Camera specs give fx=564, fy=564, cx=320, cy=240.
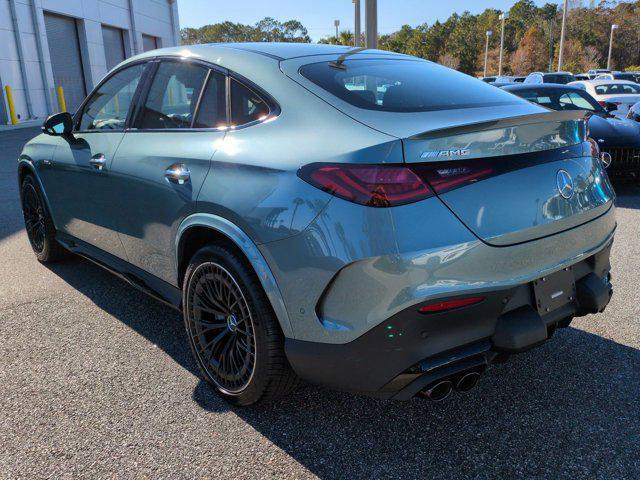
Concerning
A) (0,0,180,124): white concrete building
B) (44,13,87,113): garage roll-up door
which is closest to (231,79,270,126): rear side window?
(0,0,180,124): white concrete building

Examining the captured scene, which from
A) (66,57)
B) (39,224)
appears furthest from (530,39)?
(39,224)

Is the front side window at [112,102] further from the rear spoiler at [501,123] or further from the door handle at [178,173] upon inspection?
the rear spoiler at [501,123]

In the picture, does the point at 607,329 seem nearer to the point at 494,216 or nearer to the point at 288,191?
the point at 494,216

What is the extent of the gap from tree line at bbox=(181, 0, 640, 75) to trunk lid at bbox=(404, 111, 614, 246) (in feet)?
201

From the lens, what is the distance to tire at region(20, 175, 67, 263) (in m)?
4.45

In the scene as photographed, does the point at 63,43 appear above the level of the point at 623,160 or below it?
above

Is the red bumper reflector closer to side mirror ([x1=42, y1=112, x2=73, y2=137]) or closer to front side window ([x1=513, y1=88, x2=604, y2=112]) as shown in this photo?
side mirror ([x1=42, y1=112, x2=73, y2=137])

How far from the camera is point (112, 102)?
3.68 metres

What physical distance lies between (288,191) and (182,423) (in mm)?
1212

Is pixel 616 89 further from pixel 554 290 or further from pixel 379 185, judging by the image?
pixel 379 185

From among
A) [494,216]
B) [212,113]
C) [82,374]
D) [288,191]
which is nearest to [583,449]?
[494,216]

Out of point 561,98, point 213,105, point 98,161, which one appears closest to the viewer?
point 213,105

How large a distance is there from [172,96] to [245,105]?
74 cm

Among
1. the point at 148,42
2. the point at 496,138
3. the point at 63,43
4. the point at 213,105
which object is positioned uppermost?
the point at 148,42
